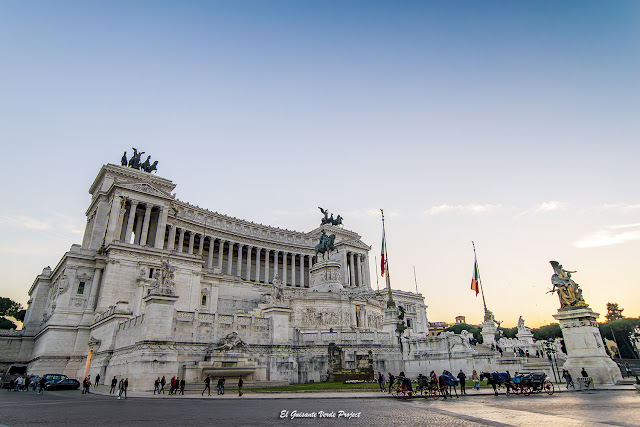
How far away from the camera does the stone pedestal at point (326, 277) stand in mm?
51406

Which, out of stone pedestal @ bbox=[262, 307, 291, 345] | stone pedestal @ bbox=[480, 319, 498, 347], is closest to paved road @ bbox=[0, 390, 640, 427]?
stone pedestal @ bbox=[262, 307, 291, 345]

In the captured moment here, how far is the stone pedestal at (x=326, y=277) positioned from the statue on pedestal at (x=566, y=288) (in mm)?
30315

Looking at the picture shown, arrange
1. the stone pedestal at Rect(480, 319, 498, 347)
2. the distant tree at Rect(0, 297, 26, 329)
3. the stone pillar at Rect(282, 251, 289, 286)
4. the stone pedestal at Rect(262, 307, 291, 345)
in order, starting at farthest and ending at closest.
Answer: the stone pillar at Rect(282, 251, 289, 286) → the distant tree at Rect(0, 297, 26, 329) → the stone pedestal at Rect(480, 319, 498, 347) → the stone pedestal at Rect(262, 307, 291, 345)

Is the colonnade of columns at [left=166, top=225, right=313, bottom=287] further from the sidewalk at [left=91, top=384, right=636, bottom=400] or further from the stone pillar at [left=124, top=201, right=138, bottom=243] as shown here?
the sidewalk at [left=91, top=384, right=636, bottom=400]

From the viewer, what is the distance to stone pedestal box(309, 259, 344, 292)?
169 ft

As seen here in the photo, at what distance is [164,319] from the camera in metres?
24.6

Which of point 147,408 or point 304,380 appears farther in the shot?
point 304,380

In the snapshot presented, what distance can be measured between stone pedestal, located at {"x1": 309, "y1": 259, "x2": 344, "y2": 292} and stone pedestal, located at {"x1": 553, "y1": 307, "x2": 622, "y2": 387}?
3096 centimetres

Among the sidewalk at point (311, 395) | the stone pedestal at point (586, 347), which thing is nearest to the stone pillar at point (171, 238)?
the sidewalk at point (311, 395)

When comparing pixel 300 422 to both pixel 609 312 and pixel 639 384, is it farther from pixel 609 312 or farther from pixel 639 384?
pixel 609 312

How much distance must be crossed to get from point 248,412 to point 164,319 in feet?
44.3

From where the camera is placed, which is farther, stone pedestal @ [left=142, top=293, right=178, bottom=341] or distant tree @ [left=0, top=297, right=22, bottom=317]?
distant tree @ [left=0, top=297, right=22, bottom=317]

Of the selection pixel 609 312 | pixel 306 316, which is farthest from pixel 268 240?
pixel 609 312

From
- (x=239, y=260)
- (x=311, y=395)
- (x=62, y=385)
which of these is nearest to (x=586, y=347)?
(x=311, y=395)
